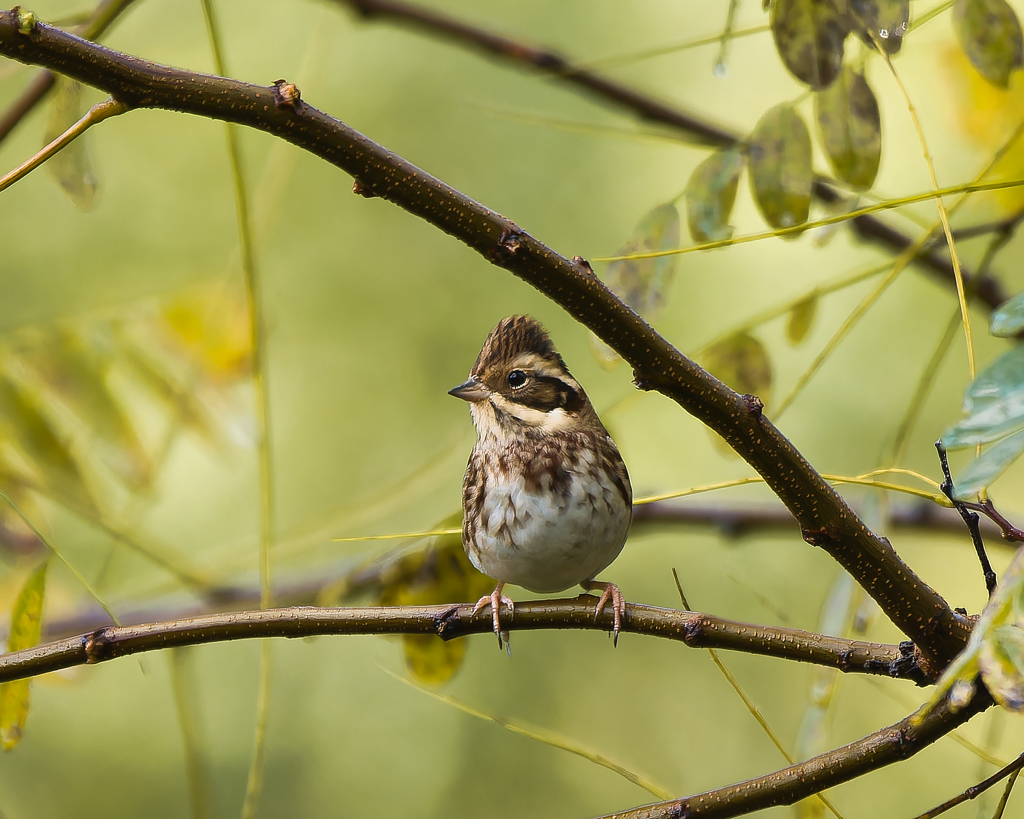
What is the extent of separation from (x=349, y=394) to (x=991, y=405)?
6457 mm

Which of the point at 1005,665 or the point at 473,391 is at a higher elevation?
the point at 473,391

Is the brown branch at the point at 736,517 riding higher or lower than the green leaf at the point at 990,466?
higher

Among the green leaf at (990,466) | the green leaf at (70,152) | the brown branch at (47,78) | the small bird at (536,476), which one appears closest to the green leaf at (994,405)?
the green leaf at (990,466)

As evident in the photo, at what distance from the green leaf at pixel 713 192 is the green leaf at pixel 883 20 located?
290 millimetres

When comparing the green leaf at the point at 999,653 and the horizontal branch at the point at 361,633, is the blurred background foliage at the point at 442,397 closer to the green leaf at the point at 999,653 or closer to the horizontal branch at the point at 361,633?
the horizontal branch at the point at 361,633

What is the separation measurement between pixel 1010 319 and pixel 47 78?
1.65 metres

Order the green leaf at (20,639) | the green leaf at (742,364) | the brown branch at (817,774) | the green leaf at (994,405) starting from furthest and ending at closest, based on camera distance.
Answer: the green leaf at (742,364)
the green leaf at (20,639)
the brown branch at (817,774)
the green leaf at (994,405)

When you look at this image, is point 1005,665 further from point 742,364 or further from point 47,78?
point 47,78

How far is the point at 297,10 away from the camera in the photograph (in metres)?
7.93

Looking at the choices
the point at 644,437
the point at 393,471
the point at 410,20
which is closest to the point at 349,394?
the point at 393,471

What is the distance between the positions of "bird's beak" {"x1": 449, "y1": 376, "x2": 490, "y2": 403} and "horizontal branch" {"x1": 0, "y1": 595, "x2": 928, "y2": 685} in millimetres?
789

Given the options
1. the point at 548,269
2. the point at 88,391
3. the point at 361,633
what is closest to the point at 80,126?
the point at 548,269

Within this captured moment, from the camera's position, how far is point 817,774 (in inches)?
51.4

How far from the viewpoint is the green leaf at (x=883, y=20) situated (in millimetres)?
1562
